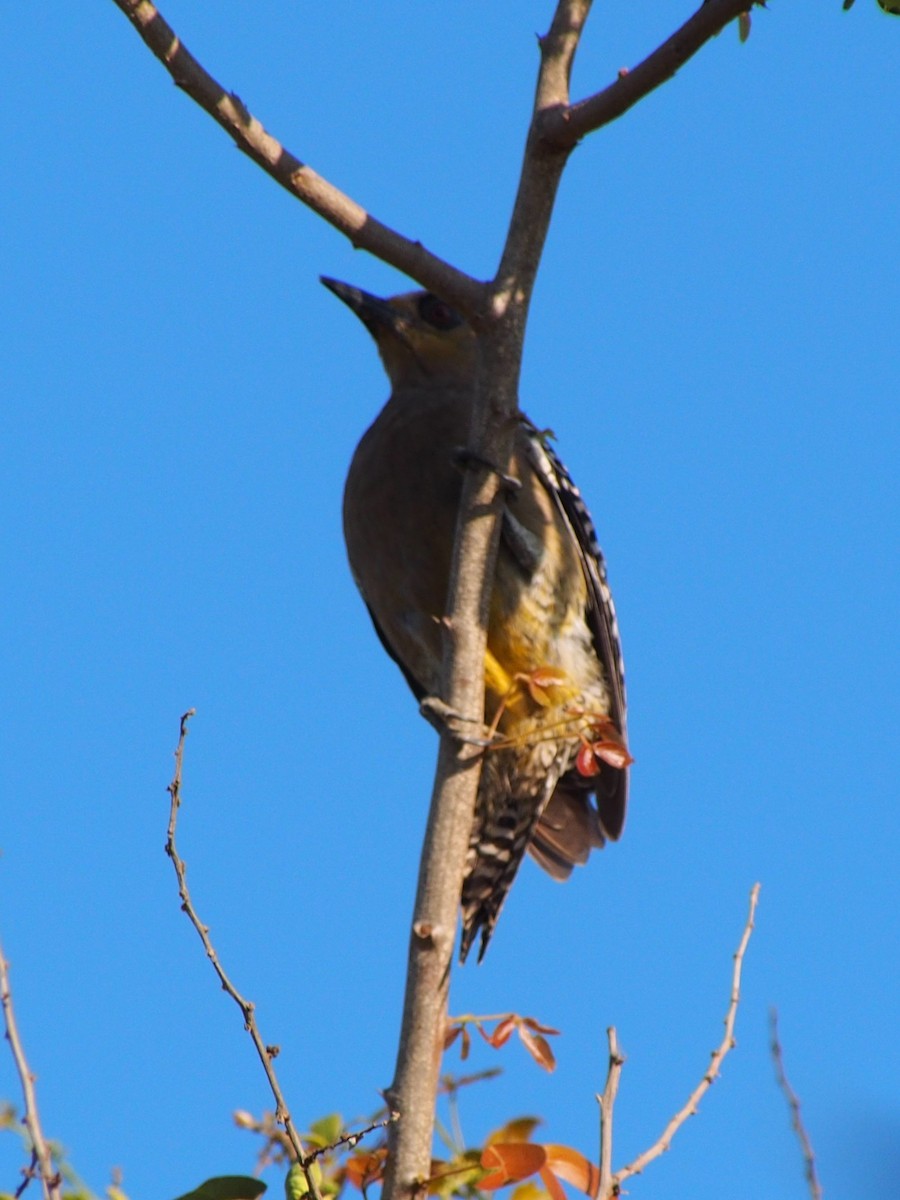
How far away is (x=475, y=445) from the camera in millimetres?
3951

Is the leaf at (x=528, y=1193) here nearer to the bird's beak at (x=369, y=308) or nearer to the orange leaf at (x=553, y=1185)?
the orange leaf at (x=553, y=1185)

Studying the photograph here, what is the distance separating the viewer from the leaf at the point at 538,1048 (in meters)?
3.86

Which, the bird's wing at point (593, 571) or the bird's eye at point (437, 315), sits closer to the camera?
the bird's wing at point (593, 571)

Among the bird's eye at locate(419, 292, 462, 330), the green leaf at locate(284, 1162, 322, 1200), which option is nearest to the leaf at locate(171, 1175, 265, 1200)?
the green leaf at locate(284, 1162, 322, 1200)

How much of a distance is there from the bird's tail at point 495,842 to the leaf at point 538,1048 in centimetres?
218

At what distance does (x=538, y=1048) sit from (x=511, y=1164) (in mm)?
891

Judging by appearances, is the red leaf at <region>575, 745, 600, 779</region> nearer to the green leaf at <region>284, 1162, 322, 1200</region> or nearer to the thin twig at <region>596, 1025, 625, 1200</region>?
the thin twig at <region>596, 1025, 625, 1200</region>

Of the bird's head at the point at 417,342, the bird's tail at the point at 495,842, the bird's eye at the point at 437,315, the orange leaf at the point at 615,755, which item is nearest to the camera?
the orange leaf at the point at 615,755

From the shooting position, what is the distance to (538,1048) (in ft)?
12.8

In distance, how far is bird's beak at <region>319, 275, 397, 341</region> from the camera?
6605 millimetres

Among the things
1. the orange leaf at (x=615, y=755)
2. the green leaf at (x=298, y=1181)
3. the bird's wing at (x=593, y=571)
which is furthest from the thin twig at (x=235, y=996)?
the bird's wing at (x=593, y=571)

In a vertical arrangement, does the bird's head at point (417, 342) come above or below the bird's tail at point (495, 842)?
above

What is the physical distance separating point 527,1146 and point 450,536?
3.04 m

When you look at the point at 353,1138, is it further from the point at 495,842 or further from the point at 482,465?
the point at 495,842
